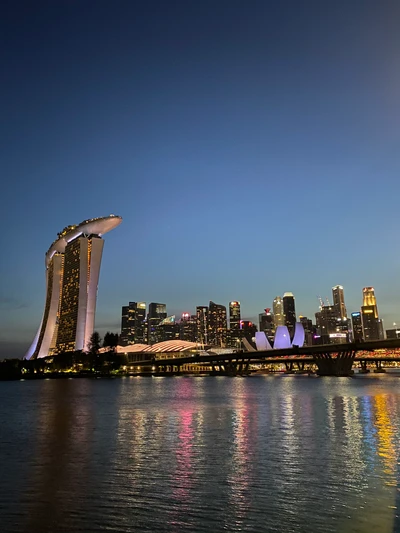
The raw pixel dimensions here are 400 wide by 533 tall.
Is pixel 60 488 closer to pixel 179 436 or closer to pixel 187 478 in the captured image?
pixel 187 478

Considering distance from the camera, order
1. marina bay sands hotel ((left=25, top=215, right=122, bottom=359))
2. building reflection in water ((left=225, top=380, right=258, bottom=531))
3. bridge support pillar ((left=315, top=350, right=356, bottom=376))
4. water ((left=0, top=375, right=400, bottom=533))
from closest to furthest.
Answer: water ((left=0, top=375, right=400, bottom=533)) → building reflection in water ((left=225, top=380, right=258, bottom=531)) → bridge support pillar ((left=315, top=350, right=356, bottom=376)) → marina bay sands hotel ((left=25, top=215, right=122, bottom=359))

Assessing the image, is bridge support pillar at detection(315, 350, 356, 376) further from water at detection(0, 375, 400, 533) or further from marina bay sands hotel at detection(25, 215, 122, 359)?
water at detection(0, 375, 400, 533)

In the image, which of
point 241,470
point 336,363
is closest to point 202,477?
point 241,470

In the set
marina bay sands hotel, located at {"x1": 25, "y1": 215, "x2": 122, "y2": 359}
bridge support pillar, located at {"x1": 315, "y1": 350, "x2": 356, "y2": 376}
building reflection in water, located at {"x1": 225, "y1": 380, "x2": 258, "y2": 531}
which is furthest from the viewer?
marina bay sands hotel, located at {"x1": 25, "y1": 215, "x2": 122, "y2": 359}

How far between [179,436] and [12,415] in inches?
789

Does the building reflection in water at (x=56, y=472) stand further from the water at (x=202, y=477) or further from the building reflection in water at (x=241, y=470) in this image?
the building reflection in water at (x=241, y=470)

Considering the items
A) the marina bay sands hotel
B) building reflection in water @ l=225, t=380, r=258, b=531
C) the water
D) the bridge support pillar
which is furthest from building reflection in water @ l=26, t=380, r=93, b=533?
the marina bay sands hotel

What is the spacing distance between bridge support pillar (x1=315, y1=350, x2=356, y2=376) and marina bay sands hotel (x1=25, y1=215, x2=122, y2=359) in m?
87.3

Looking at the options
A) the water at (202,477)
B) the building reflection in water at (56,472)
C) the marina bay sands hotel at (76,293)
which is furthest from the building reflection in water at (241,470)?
the marina bay sands hotel at (76,293)

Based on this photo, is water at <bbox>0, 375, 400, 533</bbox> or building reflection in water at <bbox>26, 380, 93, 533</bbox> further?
building reflection in water at <bbox>26, 380, 93, 533</bbox>

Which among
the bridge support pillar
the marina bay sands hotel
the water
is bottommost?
the water

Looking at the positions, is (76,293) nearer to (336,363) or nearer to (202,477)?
(336,363)

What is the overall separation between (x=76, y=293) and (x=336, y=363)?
323 feet

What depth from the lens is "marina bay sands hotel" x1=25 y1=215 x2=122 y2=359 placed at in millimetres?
176375
